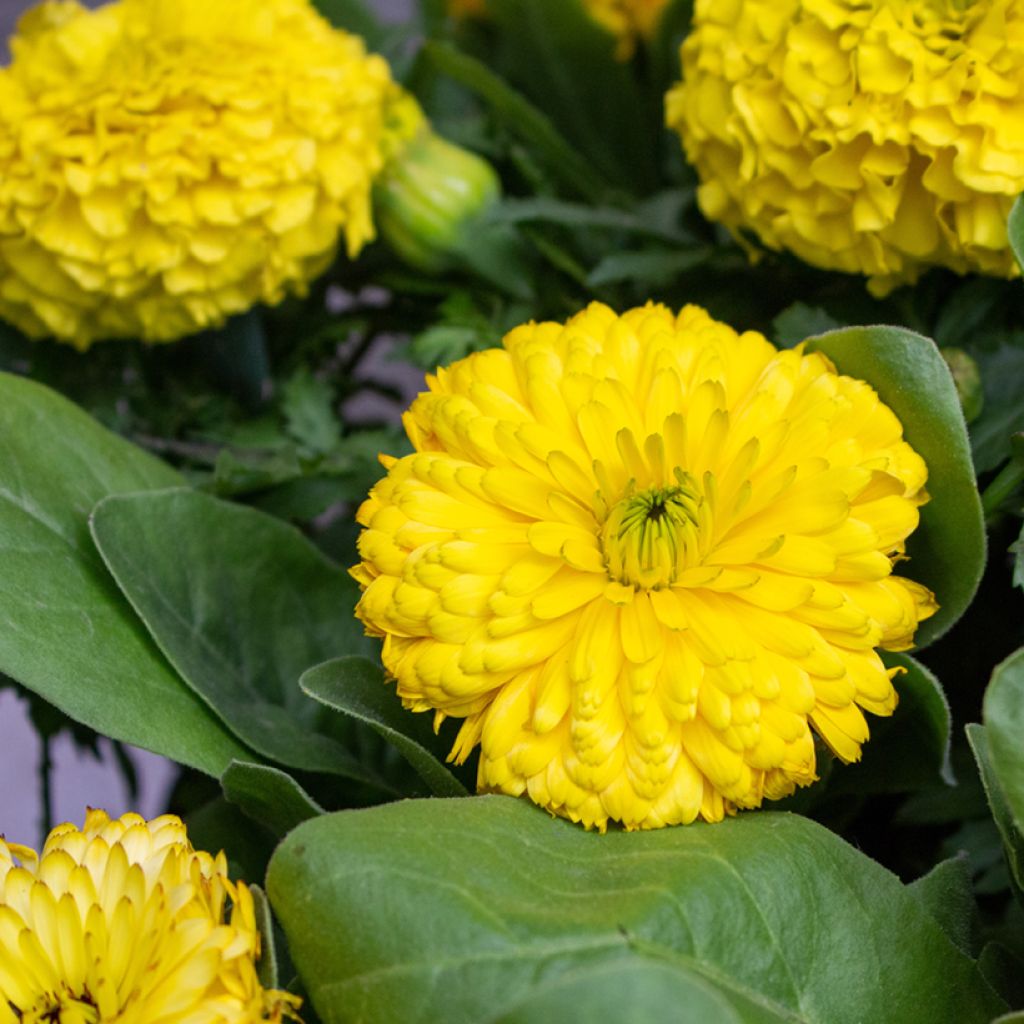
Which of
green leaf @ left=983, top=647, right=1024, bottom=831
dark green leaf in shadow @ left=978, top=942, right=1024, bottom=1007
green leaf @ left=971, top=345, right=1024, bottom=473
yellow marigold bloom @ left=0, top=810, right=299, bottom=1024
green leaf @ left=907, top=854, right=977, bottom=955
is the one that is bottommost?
dark green leaf in shadow @ left=978, top=942, right=1024, bottom=1007

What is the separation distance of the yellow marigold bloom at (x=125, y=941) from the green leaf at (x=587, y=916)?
0.02 meters

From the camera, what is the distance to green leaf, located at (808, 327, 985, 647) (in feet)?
1.17

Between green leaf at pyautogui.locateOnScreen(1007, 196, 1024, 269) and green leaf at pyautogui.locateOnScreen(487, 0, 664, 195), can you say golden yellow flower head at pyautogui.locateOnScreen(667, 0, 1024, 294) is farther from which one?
green leaf at pyautogui.locateOnScreen(487, 0, 664, 195)

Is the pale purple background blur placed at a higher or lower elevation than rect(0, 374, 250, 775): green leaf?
lower

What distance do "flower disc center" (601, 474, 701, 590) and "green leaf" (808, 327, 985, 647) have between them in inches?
2.7

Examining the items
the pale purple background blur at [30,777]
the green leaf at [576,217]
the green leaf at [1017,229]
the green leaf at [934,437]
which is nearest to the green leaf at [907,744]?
the green leaf at [934,437]

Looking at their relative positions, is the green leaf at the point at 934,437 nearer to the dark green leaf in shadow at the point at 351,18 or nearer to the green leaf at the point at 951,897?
Result: the green leaf at the point at 951,897

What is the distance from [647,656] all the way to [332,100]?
11.1 inches

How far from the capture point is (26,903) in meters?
0.31

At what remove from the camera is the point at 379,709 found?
0.39 m

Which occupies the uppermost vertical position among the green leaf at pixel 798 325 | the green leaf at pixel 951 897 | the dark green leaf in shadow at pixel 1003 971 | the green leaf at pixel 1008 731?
the green leaf at pixel 798 325

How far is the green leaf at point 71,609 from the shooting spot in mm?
379

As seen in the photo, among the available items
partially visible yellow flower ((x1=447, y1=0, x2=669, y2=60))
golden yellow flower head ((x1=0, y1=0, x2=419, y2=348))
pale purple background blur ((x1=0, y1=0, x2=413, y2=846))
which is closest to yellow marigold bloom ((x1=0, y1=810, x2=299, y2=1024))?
golden yellow flower head ((x1=0, y1=0, x2=419, y2=348))

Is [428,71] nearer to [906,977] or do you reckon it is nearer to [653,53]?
[653,53]
